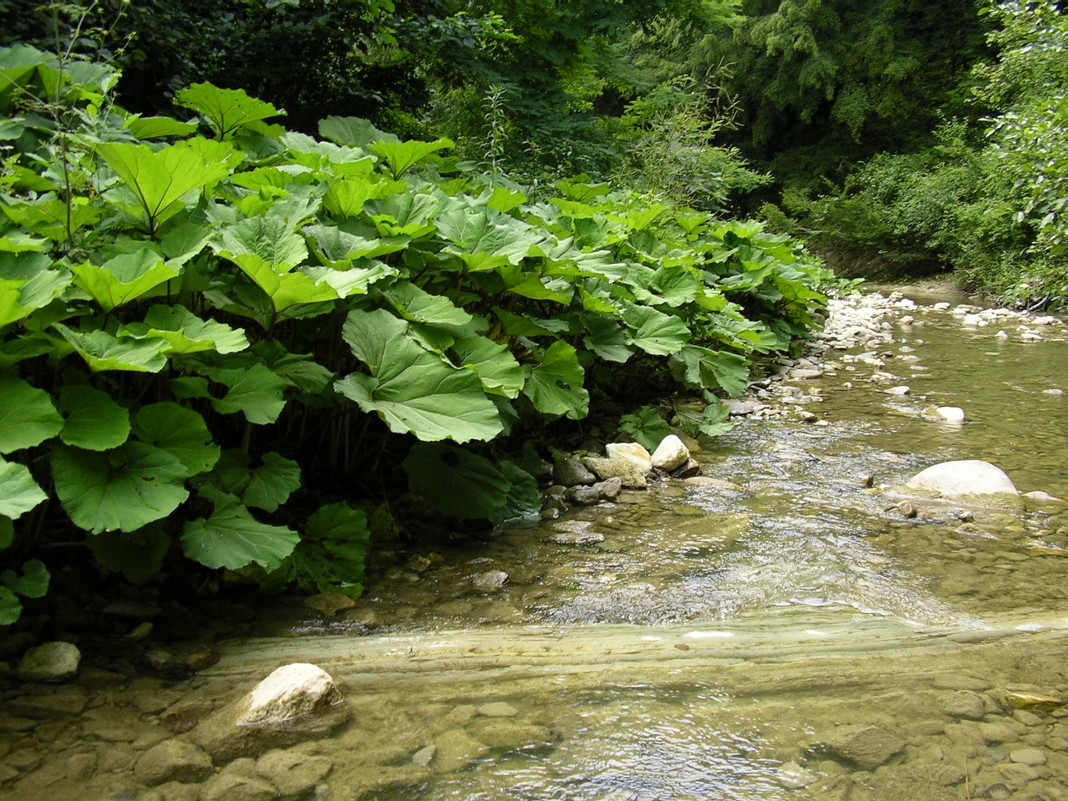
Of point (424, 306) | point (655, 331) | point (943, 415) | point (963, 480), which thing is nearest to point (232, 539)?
point (424, 306)

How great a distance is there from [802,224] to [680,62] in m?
6.20

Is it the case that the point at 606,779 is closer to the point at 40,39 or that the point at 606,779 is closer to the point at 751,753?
the point at 751,753

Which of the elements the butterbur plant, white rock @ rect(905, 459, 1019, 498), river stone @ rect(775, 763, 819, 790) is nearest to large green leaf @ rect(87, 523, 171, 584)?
the butterbur plant

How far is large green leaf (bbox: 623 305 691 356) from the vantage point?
9.88ft

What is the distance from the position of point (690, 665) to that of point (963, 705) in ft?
1.62

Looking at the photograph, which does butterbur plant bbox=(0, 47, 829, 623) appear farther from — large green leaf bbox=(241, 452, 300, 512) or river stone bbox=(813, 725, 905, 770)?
river stone bbox=(813, 725, 905, 770)

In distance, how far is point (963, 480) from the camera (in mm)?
2623

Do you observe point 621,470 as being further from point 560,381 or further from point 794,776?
point 794,776

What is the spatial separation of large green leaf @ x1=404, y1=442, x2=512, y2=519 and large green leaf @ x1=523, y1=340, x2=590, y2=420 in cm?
33

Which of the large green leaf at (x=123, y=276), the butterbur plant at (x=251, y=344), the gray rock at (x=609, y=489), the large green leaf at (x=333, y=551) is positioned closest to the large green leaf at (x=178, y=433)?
the butterbur plant at (x=251, y=344)

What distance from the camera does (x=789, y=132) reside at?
2191 centimetres

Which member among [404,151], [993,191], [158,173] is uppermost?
[993,191]

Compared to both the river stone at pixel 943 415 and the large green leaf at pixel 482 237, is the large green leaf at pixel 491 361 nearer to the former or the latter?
the large green leaf at pixel 482 237

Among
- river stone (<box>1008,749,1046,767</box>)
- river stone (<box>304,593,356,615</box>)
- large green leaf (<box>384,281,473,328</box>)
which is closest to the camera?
→ river stone (<box>1008,749,1046,767</box>)
